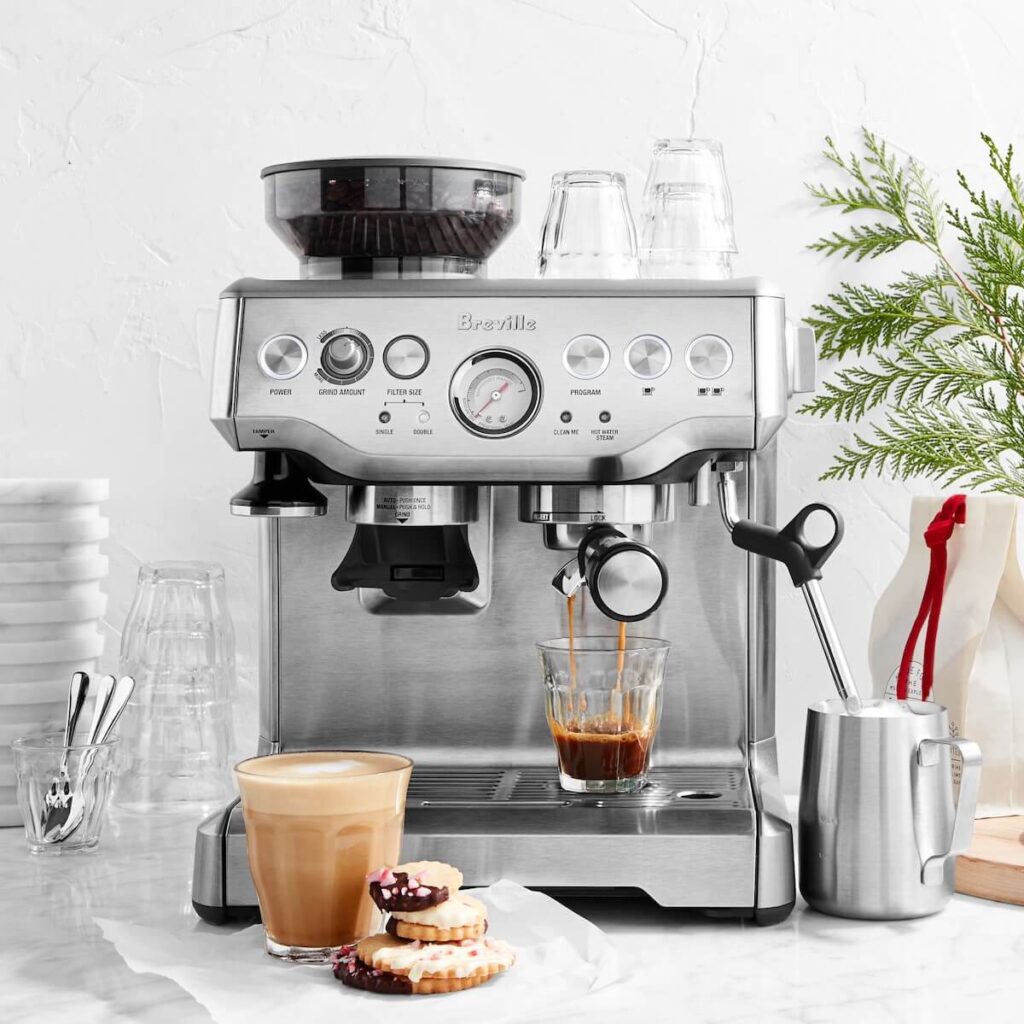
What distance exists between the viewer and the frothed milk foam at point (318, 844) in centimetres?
74

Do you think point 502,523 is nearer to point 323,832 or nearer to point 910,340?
point 323,832

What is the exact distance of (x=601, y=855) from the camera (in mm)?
807

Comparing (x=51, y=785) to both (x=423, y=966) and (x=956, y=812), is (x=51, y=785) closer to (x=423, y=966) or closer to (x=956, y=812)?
(x=423, y=966)

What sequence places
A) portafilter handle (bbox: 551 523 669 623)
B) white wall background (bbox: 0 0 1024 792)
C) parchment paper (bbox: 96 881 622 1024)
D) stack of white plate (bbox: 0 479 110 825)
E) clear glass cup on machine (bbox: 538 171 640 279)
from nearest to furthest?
parchment paper (bbox: 96 881 622 1024), portafilter handle (bbox: 551 523 669 623), clear glass cup on machine (bbox: 538 171 640 279), stack of white plate (bbox: 0 479 110 825), white wall background (bbox: 0 0 1024 792)

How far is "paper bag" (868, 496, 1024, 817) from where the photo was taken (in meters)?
1.00

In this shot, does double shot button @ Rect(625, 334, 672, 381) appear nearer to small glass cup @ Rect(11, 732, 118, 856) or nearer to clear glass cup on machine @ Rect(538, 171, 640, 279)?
clear glass cup on machine @ Rect(538, 171, 640, 279)

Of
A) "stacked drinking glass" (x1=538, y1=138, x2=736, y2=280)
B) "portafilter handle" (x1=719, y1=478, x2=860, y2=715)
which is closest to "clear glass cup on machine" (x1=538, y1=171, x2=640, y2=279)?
"stacked drinking glass" (x1=538, y1=138, x2=736, y2=280)

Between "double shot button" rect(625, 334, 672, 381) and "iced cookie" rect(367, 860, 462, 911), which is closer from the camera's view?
"iced cookie" rect(367, 860, 462, 911)

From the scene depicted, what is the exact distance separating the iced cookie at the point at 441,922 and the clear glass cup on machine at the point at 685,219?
0.44 meters

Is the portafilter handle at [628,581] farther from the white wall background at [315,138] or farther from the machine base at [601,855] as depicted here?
the white wall background at [315,138]

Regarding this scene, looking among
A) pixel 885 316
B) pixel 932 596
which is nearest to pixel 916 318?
pixel 885 316

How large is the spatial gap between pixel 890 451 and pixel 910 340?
0.50 ft

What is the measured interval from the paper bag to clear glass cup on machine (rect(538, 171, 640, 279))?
1.07ft

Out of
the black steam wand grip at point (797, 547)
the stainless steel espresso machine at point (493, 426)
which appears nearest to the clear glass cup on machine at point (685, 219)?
the stainless steel espresso machine at point (493, 426)
